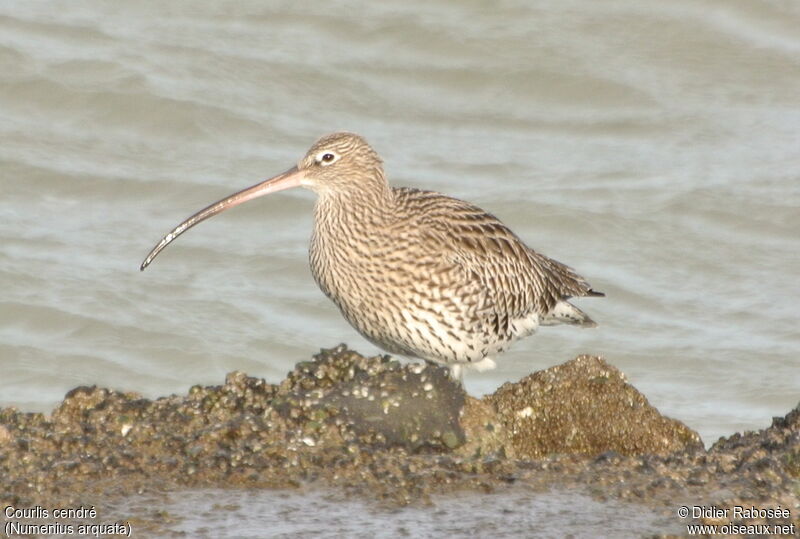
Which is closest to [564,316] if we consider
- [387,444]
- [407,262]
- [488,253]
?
[488,253]

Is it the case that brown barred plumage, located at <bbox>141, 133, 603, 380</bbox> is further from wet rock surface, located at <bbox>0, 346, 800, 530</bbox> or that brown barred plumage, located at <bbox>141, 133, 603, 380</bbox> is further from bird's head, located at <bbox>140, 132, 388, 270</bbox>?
wet rock surface, located at <bbox>0, 346, 800, 530</bbox>

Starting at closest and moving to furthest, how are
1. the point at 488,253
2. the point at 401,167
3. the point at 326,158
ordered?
the point at 326,158 → the point at 488,253 → the point at 401,167

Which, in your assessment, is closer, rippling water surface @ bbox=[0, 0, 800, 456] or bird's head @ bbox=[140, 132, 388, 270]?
bird's head @ bbox=[140, 132, 388, 270]

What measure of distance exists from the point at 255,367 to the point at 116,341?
3.88 feet

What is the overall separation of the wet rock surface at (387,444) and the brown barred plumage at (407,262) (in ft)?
3.23

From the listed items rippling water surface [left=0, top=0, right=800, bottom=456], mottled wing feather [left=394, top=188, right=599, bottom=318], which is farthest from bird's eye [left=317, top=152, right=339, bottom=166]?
rippling water surface [left=0, top=0, right=800, bottom=456]

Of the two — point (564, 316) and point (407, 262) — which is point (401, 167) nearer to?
point (564, 316)

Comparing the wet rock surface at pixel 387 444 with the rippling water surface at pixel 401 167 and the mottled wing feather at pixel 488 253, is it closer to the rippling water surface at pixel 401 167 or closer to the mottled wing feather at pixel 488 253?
the mottled wing feather at pixel 488 253

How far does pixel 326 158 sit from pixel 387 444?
2367 millimetres

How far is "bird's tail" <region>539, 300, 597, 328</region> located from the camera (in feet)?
29.7

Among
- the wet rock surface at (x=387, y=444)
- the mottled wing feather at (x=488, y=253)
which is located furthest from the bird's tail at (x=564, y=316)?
the wet rock surface at (x=387, y=444)

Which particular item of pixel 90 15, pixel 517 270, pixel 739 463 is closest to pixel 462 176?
pixel 90 15

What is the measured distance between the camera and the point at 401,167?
15.1 m

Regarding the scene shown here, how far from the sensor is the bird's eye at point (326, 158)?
8.20 meters
